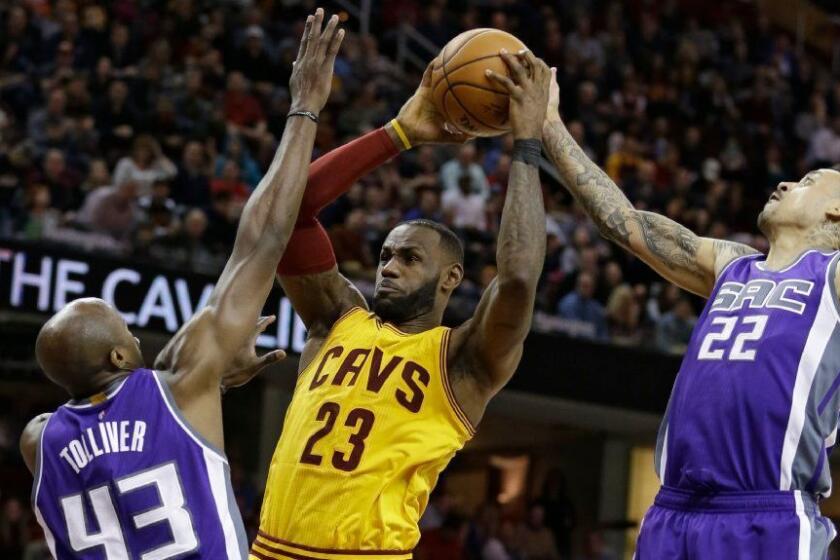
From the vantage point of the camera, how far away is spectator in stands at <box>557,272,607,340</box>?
41.3ft

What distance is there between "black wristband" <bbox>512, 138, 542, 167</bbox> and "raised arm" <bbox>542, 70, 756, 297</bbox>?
1.54ft

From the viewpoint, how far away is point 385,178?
13336 mm

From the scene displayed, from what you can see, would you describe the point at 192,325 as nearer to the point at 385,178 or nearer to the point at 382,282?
the point at 382,282

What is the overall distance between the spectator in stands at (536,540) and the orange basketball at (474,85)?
8511mm

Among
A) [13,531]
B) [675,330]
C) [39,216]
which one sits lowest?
[13,531]

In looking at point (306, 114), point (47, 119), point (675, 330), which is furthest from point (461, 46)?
point (675, 330)

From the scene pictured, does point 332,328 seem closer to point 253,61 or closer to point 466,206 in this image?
point 466,206

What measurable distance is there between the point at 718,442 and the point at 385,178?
8924 millimetres

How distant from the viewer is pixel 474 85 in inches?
200

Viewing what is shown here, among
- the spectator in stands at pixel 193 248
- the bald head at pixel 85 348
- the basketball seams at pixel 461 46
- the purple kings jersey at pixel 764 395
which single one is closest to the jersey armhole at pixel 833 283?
the purple kings jersey at pixel 764 395

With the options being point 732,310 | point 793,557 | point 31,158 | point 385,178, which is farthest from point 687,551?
point 385,178

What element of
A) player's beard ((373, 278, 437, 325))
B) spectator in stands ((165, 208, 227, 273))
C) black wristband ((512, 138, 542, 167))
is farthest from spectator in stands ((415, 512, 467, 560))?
black wristband ((512, 138, 542, 167))

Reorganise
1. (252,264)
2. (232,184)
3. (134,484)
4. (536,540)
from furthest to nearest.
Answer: (536,540) → (232,184) → (252,264) → (134,484)

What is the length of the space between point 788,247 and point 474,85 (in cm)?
118
